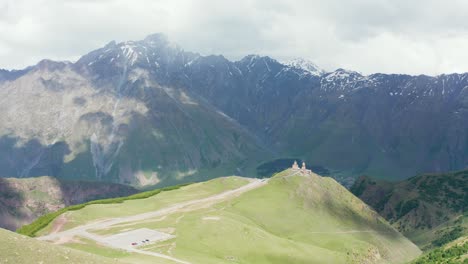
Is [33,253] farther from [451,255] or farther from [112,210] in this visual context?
[112,210]

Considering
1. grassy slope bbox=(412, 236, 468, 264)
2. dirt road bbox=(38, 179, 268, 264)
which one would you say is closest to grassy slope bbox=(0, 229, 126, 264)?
dirt road bbox=(38, 179, 268, 264)

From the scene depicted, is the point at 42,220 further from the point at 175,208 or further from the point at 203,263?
the point at 203,263

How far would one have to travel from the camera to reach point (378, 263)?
174 m

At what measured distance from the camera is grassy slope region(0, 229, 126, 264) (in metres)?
64.4

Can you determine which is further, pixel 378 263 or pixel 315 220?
pixel 315 220

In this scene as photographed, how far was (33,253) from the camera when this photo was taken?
66062mm

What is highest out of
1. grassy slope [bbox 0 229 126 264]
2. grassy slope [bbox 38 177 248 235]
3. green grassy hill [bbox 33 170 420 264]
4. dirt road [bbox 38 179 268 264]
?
grassy slope [bbox 0 229 126 264]

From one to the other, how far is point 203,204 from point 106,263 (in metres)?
115

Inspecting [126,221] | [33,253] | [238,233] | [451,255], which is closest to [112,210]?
[126,221]

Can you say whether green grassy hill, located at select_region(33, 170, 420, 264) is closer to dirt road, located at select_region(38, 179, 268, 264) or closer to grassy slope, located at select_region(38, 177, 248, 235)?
grassy slope, located at select_region(38, 177, 248, 235)

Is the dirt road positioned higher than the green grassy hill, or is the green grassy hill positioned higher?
the dirt road

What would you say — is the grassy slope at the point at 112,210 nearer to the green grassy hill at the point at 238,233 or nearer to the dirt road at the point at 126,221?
the green grassy hill at the point at 238,233

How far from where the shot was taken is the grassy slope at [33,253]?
211 feet

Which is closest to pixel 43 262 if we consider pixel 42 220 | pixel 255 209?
pixel 42 220
